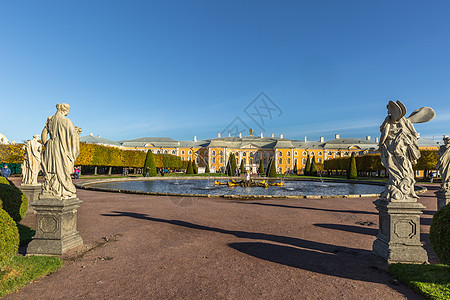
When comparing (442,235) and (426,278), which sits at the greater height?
(442,235)

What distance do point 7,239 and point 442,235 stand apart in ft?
21.3

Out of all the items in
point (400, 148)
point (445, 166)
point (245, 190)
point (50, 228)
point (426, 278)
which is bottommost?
point (245, 190)

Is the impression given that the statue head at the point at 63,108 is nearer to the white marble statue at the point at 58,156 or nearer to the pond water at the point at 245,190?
the white marble statue at the point at 58,156

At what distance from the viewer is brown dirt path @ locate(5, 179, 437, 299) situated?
12.5 ft

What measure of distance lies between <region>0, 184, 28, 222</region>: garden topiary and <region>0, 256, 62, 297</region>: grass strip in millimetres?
3032

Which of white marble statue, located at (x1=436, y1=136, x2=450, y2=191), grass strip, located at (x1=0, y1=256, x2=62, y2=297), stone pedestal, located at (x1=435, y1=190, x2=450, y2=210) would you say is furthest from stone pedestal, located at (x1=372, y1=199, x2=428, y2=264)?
grass strip, located at (x1=0, y1=256, x2=62, y2=297)

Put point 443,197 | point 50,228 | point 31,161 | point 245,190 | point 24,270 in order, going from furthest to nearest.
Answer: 1. point 245,190
2. point 31,161
3. point 443,197
4. point 50,228
5. point 24,270

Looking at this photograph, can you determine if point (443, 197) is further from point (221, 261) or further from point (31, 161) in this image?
point (31, 161)

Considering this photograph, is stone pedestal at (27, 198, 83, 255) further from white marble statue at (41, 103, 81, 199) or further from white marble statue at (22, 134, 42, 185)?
white marble statue at (22, 134, 42, 185)

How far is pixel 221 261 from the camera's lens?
5.01m

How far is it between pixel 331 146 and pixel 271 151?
1868 cm

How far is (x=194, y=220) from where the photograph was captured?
8680 millimetres

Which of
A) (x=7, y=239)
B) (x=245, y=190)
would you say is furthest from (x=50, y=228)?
(x=245, y=190)

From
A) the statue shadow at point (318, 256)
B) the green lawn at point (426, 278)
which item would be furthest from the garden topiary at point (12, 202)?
the green lawn at point (426, 278)
